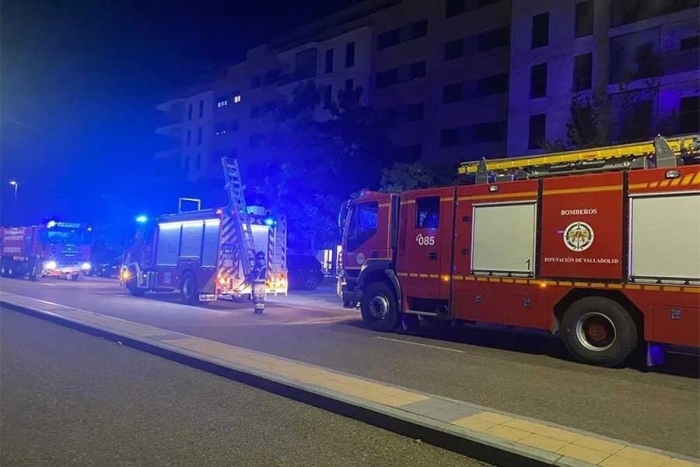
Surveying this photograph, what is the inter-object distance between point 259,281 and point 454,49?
24.7 meters

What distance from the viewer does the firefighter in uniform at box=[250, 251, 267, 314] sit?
16.2 m

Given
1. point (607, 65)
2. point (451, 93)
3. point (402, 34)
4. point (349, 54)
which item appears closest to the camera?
point (607, 65)

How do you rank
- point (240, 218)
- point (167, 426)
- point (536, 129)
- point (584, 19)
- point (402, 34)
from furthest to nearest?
point (402, 34) < point (536, 129) < point (584, 19) < point (240, 218) < point (167, 426)

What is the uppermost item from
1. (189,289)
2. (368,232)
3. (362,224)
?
(362,224)

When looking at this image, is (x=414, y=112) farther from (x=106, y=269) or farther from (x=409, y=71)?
(x=106, y=269)

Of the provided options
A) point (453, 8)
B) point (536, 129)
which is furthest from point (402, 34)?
point (536, 129)

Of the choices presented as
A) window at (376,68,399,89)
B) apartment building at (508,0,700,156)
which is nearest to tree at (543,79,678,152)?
apartment building at (508,0,700,156)

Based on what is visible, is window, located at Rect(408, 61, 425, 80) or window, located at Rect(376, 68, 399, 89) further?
window, located at Rect(376, 68, 399, 89)

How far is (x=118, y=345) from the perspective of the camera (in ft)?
32.5

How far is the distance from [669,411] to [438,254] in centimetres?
579

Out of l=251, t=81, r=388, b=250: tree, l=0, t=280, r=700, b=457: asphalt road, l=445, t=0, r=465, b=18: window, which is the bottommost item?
l=0, t=280, r=700, b=457: asphalt road

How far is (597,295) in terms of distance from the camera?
368 inches

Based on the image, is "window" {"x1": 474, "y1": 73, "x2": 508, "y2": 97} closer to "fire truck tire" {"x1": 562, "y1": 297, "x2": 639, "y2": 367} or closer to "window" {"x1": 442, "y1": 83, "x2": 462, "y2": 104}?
"window" {"x1": 442, "y1": 83, "x2": 462, "y2": 104}

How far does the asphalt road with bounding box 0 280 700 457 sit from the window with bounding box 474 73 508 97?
74.0ft
